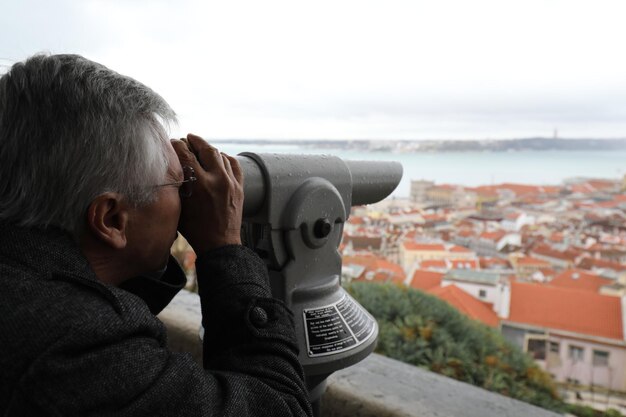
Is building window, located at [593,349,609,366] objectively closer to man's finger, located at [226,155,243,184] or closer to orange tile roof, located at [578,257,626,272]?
orange tile roof, located at [578,257,626,272]

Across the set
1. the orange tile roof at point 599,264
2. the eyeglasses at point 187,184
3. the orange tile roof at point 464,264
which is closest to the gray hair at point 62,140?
the eyeglasses at point 187,184

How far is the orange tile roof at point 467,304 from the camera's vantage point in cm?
242

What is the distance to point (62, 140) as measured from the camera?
761 millimetres

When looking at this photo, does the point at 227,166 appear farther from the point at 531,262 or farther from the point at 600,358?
the point at 531,262

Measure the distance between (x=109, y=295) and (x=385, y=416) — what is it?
1.10 meters

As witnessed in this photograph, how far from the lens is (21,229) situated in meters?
0.77

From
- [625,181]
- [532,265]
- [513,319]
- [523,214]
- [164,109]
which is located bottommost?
[513,319]

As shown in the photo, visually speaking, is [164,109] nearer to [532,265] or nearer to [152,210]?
[152,210]

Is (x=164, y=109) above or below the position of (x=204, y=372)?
above

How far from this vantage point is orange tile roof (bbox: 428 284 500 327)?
2.42 meters

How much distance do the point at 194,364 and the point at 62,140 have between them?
0.36m

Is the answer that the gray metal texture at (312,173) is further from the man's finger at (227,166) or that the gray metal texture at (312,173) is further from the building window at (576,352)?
the building window at (576,352)

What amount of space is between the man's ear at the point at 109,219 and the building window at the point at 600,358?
2.02 m

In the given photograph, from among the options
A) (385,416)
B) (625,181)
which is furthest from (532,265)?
(385,416)
